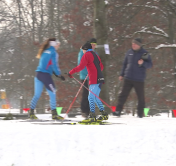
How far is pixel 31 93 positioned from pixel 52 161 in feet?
48.5

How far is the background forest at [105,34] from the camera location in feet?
39.4

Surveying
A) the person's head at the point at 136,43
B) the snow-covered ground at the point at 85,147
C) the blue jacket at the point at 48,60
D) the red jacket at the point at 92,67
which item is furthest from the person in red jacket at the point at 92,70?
the person's head at the point at 136,43

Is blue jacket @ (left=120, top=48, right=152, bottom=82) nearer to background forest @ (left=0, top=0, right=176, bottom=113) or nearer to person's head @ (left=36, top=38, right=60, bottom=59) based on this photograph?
background forest @ (left=0, top=0, right=176, bottom=113)

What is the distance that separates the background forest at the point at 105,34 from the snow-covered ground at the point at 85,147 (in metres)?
3.97

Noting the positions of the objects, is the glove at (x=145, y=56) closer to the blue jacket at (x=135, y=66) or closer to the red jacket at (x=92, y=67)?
the blue jacket at (x=135, y=66)

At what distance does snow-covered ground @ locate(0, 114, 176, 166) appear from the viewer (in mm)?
4512

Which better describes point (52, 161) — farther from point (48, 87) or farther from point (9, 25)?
point (9, 25)

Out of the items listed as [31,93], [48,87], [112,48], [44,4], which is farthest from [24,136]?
[44,4]

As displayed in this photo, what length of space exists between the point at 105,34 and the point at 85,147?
15.4 feet

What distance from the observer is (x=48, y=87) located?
22.1 feet

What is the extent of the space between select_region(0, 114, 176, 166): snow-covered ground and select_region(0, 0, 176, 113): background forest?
13.0 feet

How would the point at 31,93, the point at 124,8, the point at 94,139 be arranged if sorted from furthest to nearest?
the point at 31,93 < the point at 124,8 < the point at 94,139

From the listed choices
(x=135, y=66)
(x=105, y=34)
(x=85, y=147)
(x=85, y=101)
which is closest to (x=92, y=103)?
(x=85, y=101)

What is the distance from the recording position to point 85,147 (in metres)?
4.67
